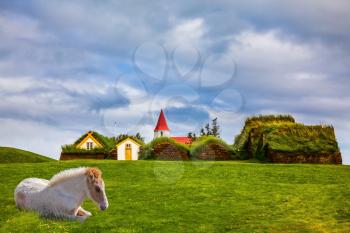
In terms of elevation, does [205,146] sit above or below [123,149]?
below

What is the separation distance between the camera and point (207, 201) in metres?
17.0

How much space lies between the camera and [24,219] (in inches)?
569

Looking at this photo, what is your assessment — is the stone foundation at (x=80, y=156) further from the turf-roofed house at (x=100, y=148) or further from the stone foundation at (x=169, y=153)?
the stone foundation at (x=169, y=153)

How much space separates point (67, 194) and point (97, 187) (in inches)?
37.9

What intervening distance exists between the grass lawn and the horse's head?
1.59m

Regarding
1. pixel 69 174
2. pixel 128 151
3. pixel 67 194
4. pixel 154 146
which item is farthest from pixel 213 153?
pixel 69 174

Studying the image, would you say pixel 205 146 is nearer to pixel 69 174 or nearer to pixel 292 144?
pixel 292 144

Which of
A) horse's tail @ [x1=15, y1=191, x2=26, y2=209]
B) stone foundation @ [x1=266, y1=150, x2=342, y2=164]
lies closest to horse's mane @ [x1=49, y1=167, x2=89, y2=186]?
horse's tail @ [x1=15, y1=191, x2=26, y2=209]

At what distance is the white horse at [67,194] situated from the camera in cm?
825

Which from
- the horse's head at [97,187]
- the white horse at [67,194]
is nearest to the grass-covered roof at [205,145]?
the white horse at [67,194]

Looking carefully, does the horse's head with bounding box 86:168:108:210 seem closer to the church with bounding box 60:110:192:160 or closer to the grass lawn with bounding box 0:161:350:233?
the grass lawn with bounding box 0:161:350:233

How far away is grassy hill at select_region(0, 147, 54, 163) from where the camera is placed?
1591 inches

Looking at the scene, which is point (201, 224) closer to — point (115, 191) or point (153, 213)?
point (153, 213)

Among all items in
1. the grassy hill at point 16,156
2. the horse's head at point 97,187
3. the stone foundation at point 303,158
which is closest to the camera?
the horse's head at point 97,187
